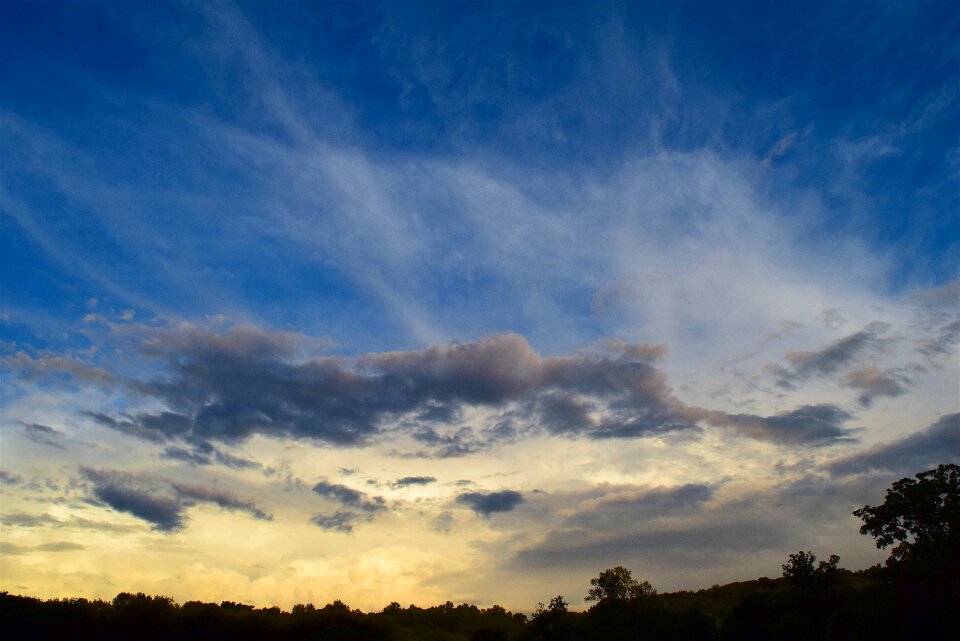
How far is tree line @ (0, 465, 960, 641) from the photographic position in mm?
41125

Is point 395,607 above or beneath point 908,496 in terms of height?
beneath

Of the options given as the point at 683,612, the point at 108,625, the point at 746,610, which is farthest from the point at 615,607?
the point at 108,625

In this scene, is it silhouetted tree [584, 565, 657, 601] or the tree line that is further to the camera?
silhouetted tree [584, 565, 657, 601]

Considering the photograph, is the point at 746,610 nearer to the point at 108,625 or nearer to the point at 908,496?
the point at 908,496

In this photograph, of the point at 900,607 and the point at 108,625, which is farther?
the point at 108,625

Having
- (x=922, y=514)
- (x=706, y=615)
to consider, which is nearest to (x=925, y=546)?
(x=922, y=514)

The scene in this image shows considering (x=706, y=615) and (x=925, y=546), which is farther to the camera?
(x=706, y=615)

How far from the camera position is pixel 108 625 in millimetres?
46375

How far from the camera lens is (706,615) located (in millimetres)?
57281

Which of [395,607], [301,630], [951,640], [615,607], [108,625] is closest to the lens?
[951,640]

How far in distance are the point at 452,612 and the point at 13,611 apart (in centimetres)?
4190

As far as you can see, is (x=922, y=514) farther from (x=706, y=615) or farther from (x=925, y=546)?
(x=706, y=615)

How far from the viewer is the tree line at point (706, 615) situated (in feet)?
135

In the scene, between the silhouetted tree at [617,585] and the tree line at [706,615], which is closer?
the tree line at [706,615]
